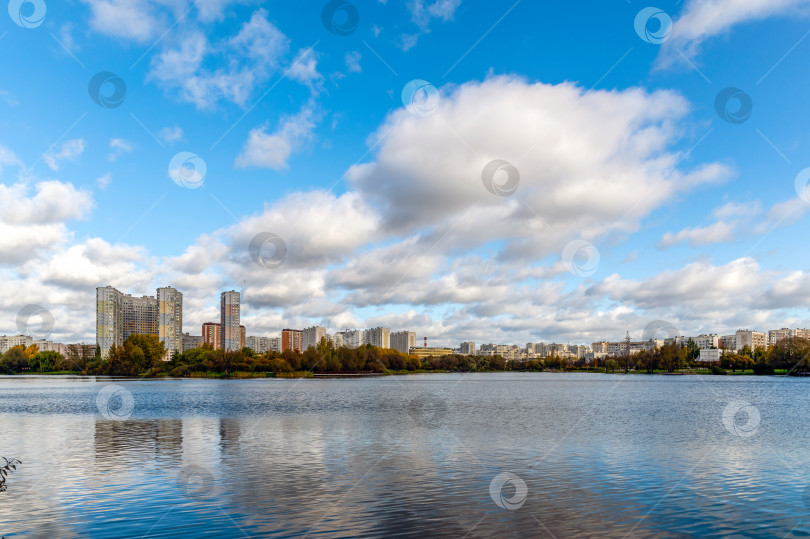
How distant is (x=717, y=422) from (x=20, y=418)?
6860 centimetres

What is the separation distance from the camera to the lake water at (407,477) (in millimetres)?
21156

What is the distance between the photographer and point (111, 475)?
29406mm

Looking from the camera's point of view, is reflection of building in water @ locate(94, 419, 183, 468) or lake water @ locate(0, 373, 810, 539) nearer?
lake water @ locate(0, 373, 810, 539)

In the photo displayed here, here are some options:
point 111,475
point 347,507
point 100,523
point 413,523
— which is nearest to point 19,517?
point 100,523

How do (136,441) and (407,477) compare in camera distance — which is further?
(136,441)

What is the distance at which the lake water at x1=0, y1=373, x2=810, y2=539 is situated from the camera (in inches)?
833

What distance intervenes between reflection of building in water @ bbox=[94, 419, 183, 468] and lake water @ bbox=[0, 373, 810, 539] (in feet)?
0.47

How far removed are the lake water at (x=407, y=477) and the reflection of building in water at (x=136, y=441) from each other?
0.47 ft

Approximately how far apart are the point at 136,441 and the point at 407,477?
23.5m

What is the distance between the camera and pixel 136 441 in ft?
137

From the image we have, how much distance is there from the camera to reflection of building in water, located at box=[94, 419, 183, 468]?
34.7m

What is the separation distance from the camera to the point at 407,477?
29.1 metres

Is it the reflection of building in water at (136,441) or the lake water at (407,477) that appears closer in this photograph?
the lake water at (407,477)

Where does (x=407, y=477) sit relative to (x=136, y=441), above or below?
above
